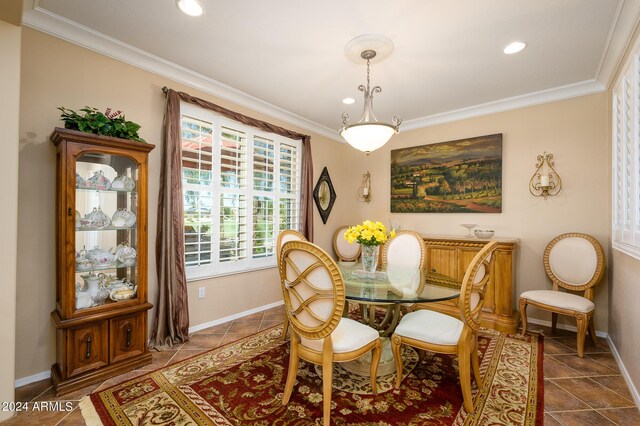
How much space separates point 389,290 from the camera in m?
2.13

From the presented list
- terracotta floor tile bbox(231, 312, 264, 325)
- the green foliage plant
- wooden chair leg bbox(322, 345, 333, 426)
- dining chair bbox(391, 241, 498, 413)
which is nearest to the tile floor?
terracotta floor tile bbox(231, 312, 264, 325)

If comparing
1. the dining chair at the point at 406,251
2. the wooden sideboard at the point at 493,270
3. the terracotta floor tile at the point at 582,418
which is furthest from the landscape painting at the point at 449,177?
the terracotta floor tile at the point at 582,418

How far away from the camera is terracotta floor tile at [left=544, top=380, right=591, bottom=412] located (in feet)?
6.11

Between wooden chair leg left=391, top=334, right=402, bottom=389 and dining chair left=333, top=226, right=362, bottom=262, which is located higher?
dining chair left=333, top=226, right=362, bottom=262

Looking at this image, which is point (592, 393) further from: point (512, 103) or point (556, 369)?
→ point (512, 103)

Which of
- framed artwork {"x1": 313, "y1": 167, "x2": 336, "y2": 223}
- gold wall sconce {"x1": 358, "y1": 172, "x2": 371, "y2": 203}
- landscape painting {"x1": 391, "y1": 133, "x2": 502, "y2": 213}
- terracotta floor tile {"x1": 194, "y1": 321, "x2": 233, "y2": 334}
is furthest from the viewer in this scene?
gold wall sconce {"x1": 358, "y1": 172, "x2": 371, "y2": 203}

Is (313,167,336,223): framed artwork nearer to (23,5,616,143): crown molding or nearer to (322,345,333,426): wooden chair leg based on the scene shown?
(23,5,616,143): crown molding

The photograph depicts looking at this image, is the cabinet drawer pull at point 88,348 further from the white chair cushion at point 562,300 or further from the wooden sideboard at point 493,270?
the white chair cushion at point 562,300

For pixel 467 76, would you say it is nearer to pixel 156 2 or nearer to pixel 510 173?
pixel 510 173

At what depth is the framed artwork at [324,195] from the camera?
15.4ft

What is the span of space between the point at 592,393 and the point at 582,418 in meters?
0.40

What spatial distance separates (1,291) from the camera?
1711 mm

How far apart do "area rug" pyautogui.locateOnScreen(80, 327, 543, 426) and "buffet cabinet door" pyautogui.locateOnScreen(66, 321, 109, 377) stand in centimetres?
25

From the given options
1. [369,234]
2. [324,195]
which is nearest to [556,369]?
[369,234]
